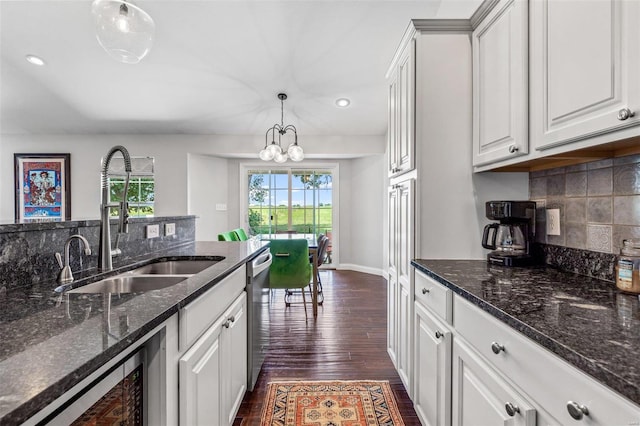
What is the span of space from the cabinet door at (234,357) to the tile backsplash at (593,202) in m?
1.65

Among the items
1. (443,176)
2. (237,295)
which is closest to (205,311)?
(237,295)

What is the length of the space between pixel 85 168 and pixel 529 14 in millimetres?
6169

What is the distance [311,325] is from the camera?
309 centimetres

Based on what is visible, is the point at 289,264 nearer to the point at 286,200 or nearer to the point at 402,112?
the point at 402,112

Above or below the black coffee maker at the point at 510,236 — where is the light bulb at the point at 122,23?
above

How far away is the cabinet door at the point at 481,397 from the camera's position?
31.9 inches

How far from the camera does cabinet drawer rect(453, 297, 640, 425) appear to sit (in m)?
0.57

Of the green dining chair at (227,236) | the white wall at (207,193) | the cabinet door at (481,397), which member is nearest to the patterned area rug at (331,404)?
the cabinet door at (481,397)

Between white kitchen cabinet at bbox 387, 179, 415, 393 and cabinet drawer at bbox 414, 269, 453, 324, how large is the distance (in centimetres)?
12

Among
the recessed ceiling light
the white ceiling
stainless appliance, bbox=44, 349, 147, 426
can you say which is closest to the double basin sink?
stainless appliance, bbox=44, 349, 147, 426

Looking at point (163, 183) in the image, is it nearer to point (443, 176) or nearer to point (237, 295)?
point (237, 295)

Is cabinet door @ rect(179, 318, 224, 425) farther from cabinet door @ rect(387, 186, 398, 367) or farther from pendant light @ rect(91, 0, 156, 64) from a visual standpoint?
pendant light @ rect(91, 0, 156, 64)

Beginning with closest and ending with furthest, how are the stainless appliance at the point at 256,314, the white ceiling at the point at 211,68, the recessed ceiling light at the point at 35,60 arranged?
the stainless appliance at the point at 256,314 → the white ceiling at the point at 211,68 → the recessed ceiling light at the point at 35,60

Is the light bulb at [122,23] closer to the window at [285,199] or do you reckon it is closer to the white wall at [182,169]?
the white wall at [182,169]
